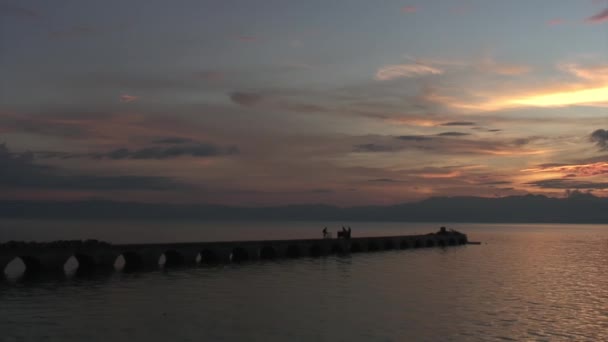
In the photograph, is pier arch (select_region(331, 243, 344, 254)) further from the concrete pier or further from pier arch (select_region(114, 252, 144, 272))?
pier arch (select_region(114, 252, 144, 272))

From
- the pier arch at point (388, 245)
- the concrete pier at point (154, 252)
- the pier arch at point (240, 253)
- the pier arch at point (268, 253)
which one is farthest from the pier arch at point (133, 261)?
the pier arch at point (388, 245)

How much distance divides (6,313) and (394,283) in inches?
1117

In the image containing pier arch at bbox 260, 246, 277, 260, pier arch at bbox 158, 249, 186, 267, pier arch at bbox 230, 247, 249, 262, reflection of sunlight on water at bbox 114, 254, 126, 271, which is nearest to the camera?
reflection of sunlight on water at bbox 114, 254, 126, 271

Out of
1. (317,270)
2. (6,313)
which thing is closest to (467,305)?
(317,270)

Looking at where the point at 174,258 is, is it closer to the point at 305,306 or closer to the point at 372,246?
the point at 305,306

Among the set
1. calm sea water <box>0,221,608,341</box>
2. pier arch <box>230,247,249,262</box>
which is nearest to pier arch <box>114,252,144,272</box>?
calm sea water <box>0,221,608,341</box>

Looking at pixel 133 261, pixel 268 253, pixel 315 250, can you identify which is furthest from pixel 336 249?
pixel 133 261

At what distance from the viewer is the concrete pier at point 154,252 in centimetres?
4731

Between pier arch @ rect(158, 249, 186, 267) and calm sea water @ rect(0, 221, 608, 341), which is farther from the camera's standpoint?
pier arch @ rect(158, 249, 186, 267)

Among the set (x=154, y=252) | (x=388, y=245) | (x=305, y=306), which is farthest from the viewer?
(x=388, y=245)

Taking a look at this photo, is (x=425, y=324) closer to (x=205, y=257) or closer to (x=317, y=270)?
(x=317, y=270)

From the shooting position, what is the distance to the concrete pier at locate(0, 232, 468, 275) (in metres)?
47.3

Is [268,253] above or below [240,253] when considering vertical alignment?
below

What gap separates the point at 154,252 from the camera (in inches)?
2167
